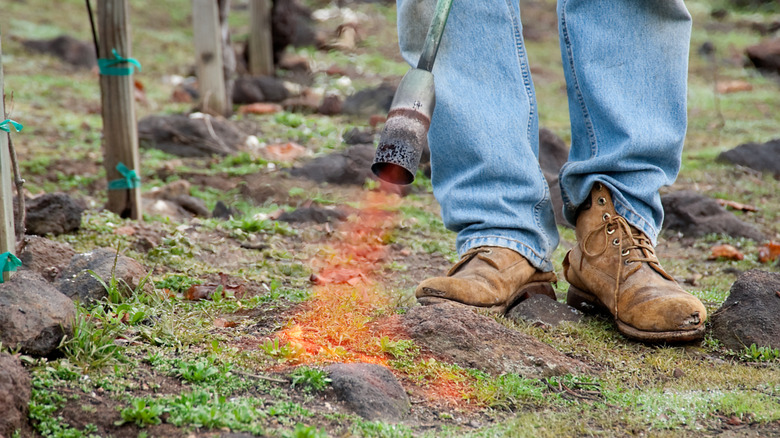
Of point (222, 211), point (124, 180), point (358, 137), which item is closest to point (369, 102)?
point (358, 137)

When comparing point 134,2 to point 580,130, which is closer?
point 580,130

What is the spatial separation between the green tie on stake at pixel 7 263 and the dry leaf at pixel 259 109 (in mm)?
4465

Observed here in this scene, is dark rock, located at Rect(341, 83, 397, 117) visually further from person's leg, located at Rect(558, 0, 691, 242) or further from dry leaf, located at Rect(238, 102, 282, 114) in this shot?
person's leg, located at Rect(558, 0, 691, 242)

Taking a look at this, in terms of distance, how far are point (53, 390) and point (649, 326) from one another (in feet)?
5.05

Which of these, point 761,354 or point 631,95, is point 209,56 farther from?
point 761,354

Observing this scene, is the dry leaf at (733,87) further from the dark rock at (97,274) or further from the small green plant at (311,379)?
the small green plant at (311,379)

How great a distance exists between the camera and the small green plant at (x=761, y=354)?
2111 mm

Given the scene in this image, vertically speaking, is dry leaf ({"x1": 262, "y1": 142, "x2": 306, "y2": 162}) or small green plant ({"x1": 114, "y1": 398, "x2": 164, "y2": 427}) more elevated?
small green plant ({"x1": 114, "y1": 398, "x2": 164, "y2": 427})

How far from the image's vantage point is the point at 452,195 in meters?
2.43

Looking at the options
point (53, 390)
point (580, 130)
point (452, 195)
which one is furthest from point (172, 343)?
point (580, 130)

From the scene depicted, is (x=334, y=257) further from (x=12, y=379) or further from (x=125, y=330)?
(x=12, y=379)

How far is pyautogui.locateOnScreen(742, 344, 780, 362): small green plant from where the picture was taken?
211cm

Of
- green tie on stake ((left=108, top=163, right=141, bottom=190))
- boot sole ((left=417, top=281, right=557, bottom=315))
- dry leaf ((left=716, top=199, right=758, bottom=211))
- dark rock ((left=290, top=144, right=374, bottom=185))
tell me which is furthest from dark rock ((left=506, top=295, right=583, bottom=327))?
dry leaf ((left=716, top=199, right=758, bottom=211))

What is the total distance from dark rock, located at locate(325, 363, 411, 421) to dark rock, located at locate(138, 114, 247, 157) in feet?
11.3
